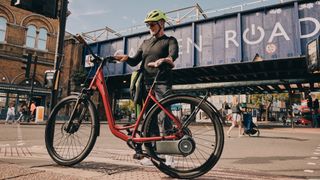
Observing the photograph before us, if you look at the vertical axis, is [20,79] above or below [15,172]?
above

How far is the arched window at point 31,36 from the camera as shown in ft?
83.5

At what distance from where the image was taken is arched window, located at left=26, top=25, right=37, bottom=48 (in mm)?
25444

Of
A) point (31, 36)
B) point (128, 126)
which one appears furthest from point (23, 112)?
point (128, 126)

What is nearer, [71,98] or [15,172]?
[15,172]

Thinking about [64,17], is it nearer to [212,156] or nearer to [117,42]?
[212,156]

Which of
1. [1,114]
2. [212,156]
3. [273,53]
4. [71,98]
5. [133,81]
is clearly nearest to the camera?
[212,156]

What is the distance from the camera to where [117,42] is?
23.2 metres

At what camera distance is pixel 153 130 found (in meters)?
2.83

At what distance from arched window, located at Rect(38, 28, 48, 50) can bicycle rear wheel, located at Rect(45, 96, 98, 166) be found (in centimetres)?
2552

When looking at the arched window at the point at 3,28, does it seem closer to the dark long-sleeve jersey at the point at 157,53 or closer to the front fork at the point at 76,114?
the dark long-sleeve jersey at the point at 157,53

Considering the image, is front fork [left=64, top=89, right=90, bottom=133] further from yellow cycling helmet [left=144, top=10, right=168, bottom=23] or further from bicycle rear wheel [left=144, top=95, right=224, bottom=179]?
yellow cycling helmet [left=144, top=10, right=168, bottom=23]

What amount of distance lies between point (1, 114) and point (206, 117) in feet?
80.9

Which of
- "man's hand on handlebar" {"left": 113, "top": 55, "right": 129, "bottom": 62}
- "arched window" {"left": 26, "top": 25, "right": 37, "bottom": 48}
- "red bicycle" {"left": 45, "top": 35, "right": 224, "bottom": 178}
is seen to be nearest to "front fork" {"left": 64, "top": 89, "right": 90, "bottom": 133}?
"red bicycle" {"left": 45, "top": 35, "right": 224, "bottom": 178}

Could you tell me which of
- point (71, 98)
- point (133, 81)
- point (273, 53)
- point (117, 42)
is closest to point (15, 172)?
point (71, 98)
